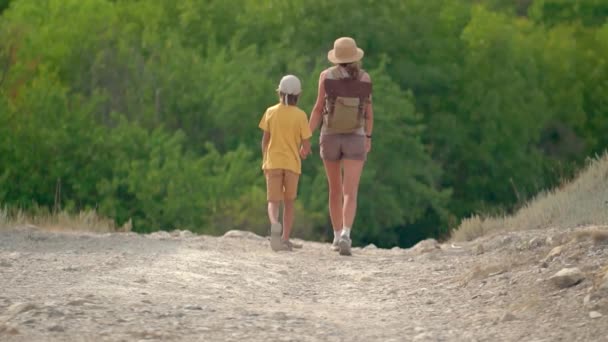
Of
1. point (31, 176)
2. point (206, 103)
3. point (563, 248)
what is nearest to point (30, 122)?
point (31, 176)

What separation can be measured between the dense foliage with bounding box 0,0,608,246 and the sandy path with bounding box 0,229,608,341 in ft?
57.1

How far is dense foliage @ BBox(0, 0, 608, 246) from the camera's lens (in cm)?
3922

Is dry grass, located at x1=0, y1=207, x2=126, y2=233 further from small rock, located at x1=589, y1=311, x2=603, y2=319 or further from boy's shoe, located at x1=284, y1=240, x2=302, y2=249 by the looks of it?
small rock, located at x1=589, y1=311, x2=603, y2=319

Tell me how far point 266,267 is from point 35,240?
296cm

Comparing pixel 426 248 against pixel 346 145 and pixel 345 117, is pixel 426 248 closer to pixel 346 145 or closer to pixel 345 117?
pixel 346 145

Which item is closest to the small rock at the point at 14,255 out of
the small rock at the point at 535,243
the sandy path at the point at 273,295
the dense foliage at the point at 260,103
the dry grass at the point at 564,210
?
the sandy path at the point at 273,295

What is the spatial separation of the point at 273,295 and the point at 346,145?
388 centimetres

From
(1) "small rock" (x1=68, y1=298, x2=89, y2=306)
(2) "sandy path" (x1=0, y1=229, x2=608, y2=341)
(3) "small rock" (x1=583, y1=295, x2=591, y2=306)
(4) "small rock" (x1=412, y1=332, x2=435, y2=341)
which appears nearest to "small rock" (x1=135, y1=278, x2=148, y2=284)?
(2) "sandy path" (x1=0, y1=229, x2=608, y2=341)

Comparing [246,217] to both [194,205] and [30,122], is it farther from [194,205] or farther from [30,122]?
[30,122]

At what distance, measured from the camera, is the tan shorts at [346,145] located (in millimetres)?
14805

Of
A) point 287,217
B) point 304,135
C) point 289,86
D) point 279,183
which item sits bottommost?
point 287,217

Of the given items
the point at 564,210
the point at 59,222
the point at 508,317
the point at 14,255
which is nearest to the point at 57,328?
the point at 508,317

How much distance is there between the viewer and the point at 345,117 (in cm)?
1469

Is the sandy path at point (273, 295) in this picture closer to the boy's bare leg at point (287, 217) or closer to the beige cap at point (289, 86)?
the boy's bare leg at point (287, 217)
